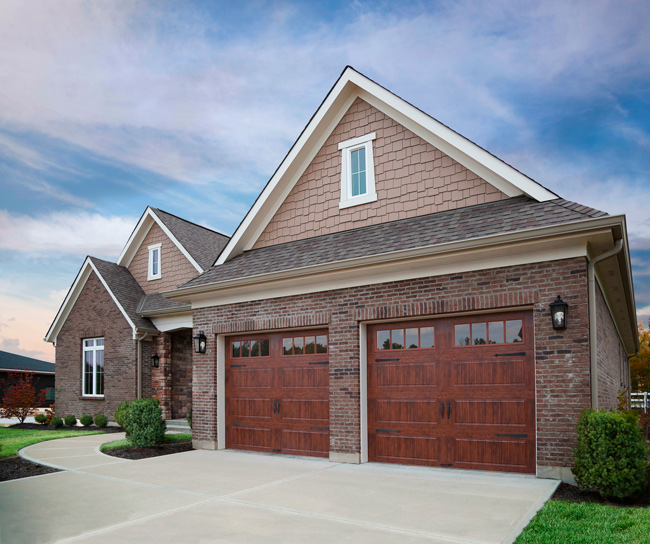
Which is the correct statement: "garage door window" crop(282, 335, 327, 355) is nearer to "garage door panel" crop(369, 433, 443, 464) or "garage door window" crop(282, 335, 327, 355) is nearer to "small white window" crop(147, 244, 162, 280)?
"garage door panel" crop(369, 433, 443, 464)

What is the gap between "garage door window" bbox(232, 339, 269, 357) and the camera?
11.3 m

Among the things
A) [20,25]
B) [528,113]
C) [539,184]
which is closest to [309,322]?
[539,184]

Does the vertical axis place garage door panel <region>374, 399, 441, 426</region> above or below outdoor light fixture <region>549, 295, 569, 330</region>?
below

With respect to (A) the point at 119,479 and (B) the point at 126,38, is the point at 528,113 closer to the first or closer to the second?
(B) the point at 126,38

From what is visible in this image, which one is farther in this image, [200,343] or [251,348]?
[200,343]

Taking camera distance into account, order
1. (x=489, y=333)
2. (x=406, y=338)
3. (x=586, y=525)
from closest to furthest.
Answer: (x=586, y=525) < (x=489, y=333) < (x=406, y=338)

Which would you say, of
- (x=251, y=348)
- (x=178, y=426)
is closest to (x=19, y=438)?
(x=178, y=426)

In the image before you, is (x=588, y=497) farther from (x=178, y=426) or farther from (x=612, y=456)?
(x=178, y=426)

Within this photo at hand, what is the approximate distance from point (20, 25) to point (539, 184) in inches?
394

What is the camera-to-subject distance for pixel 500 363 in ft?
27.2

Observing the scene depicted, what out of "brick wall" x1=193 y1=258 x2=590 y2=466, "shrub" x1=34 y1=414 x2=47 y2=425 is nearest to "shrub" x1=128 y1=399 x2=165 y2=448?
"brick wall" x1=193 y1=258 x2=590 y2=466

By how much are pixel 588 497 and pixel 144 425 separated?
29.7 feet

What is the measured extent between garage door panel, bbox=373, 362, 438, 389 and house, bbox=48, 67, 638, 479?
3 cm

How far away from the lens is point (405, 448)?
9141 mm
